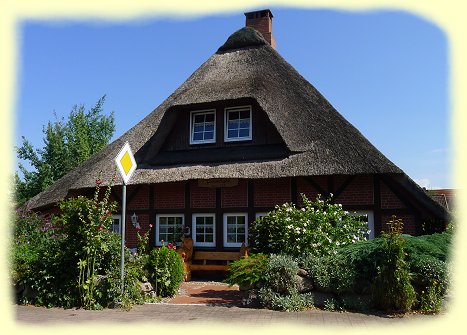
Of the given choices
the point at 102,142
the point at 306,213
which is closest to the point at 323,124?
the point at 306,213

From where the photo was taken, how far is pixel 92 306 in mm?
7109

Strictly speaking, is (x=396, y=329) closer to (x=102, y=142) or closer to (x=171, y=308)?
(x=171, y=308)

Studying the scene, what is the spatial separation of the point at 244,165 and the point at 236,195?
3.60ft

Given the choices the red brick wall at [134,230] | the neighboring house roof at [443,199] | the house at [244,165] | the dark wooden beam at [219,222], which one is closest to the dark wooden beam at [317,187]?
the house at [244,165]

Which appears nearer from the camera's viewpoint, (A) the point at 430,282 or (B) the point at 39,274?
(A) the point at 430,282

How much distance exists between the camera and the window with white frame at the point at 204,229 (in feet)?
40.5

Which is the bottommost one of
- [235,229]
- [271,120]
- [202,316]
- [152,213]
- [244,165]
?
[202,316]

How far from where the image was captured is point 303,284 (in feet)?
23.5

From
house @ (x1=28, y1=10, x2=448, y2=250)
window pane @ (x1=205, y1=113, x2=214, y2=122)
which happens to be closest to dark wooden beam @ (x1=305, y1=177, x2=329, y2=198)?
house @ (x1=28, y1=10, x2=448, y2=250)

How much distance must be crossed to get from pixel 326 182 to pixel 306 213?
265 cm

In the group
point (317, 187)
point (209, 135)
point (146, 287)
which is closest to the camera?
point (146, 287)

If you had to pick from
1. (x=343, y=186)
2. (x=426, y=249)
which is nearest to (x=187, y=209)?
(x=343, y=186)

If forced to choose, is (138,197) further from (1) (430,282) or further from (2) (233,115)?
(1) (430,282)

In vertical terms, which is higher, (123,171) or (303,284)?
(123,171)
